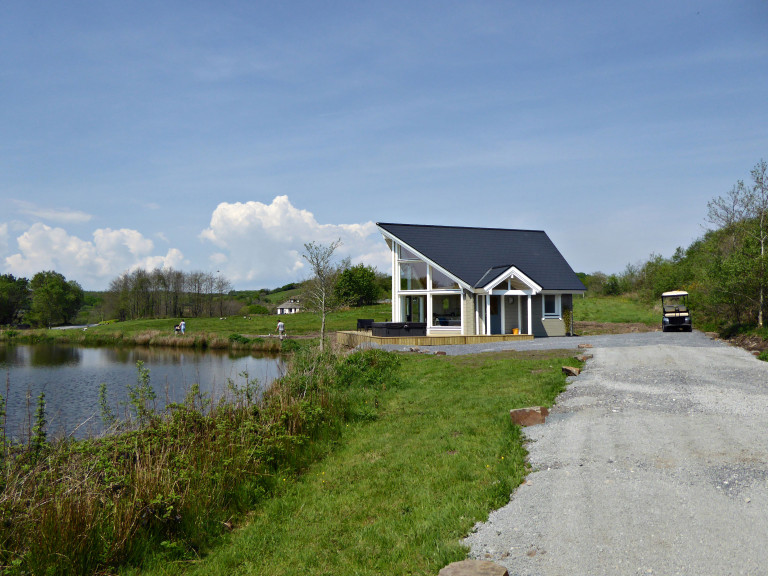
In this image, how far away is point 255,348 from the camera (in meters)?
34.1

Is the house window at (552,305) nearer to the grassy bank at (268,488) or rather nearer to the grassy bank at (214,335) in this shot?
the grassy bank at (214,335)

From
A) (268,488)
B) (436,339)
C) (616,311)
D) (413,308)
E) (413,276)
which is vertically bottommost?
(268,488)

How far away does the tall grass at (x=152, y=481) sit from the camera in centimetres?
480

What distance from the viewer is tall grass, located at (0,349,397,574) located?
4801 millimetres

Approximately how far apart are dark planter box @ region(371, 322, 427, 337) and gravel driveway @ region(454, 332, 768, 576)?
14.9 meters

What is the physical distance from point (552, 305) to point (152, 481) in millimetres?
24465

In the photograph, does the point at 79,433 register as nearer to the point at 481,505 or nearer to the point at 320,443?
the point at 320,443

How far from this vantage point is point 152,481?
5.69 metres

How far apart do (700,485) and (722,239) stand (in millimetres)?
25537

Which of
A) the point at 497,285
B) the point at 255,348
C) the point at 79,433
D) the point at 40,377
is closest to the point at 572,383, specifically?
the point at 79,433

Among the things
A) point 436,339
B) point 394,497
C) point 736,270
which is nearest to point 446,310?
point 436,339

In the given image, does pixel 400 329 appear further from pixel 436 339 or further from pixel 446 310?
pixel 446 310

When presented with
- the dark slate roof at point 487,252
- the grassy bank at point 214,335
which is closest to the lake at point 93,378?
the grassy bank at point 214,335

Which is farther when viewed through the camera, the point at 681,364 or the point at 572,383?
the point at 681,364
